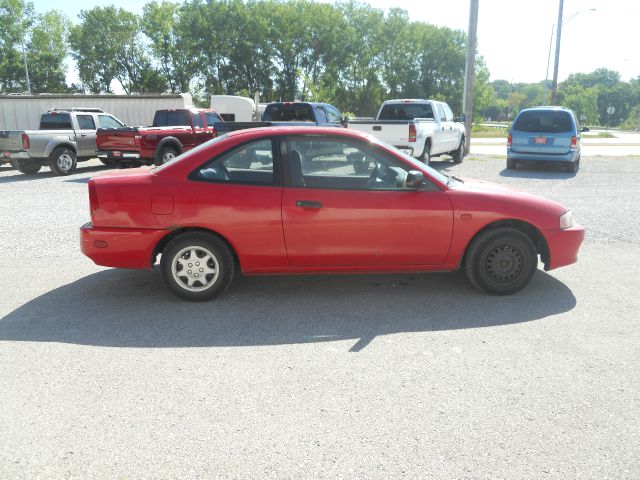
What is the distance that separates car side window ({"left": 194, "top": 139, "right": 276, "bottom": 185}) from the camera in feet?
16.5

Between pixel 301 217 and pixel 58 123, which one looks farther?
pixel 58 123

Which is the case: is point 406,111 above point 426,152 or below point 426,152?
above

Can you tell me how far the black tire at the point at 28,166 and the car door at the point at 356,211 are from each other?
1331 cm

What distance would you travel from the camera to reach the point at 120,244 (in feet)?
16.4

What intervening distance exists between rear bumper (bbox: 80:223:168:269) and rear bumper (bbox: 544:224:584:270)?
3546 mm

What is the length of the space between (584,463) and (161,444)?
6.91 feet

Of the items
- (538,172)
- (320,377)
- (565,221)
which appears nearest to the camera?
(320,377)

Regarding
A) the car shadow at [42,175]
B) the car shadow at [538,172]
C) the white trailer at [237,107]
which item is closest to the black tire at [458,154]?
the car shadow at [538,172]

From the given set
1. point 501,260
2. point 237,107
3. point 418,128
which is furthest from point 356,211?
point 237,107

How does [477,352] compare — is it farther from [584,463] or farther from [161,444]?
[161,444]

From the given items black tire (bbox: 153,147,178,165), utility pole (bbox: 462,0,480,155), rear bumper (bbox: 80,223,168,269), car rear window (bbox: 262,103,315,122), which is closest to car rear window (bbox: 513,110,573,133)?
utility pole (bbox: 462,0,480,155)

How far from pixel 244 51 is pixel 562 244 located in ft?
231

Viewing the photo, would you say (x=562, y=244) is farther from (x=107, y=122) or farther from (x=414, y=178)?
(x=107, y=122)

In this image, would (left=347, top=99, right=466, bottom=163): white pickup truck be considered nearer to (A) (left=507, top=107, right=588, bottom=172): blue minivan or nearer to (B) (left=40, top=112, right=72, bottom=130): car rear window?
(A) (left=507, top=107, right=588, bottom=172): blue minivan
